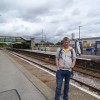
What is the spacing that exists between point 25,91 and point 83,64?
13.3m

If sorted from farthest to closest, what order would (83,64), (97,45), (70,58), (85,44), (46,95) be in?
(85,44) < (97,45) < (83,64) < (46,95) < (70,58)

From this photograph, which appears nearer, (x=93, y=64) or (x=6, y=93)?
(x=6, y=93)

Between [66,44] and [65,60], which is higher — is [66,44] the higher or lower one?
the higher one

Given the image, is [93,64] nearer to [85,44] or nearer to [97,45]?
[97,45]

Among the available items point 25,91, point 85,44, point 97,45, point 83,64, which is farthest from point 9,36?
point 25,91

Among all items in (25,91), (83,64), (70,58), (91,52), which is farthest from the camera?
(91,52)

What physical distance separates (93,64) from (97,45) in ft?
60.3

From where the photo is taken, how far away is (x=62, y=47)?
638 centimetres

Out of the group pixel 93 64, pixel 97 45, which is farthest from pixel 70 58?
pixel 97 45

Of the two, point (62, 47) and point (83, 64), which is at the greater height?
point (62, 47)

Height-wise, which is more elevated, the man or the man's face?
the man's face

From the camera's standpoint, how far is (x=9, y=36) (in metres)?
135

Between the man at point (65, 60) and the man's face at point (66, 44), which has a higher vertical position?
the man's face at point (66, 44)

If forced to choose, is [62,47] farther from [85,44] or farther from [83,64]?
[85,44]
